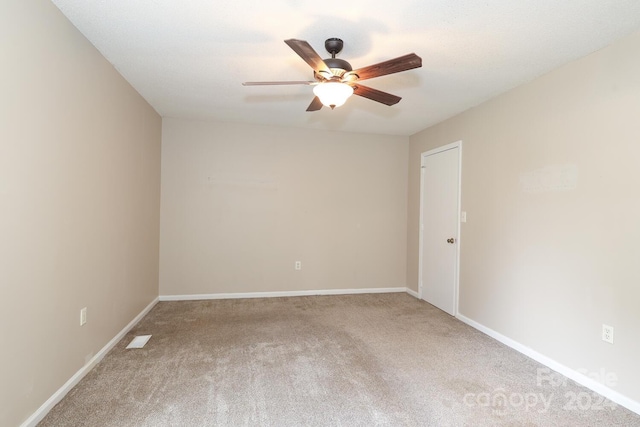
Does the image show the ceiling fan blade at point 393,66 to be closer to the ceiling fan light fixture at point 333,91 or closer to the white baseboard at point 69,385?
the ceiling fan light fixture at point 333,91

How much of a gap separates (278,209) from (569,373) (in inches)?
137

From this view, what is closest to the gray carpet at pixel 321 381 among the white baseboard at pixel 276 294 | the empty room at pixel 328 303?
the empty room at pixel 328 303

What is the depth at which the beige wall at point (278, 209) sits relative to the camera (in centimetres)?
421

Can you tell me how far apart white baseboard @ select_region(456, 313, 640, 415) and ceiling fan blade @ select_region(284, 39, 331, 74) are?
2.79 meters

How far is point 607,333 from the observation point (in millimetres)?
2154

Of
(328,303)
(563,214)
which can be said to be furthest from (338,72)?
(328,303)

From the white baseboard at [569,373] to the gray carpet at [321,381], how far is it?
53 millimetres

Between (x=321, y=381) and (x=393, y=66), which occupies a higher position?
(x=393, y=66)

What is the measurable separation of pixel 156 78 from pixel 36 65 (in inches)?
47.6

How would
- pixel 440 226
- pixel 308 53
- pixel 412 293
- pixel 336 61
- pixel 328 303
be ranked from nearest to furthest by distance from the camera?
pixel 308 53 → pixel 336 61 → pixel 440 226 → pixel 328 303 → pixel 412 293

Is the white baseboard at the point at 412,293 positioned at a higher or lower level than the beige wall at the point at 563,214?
lower

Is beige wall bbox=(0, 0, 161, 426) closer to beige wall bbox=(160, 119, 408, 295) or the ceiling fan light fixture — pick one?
beige wall bbox=(160, 119, 408, 295)

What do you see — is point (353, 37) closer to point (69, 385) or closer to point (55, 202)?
point (55, 202)

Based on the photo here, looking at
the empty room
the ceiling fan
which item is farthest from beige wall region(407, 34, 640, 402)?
the ceiling fan
